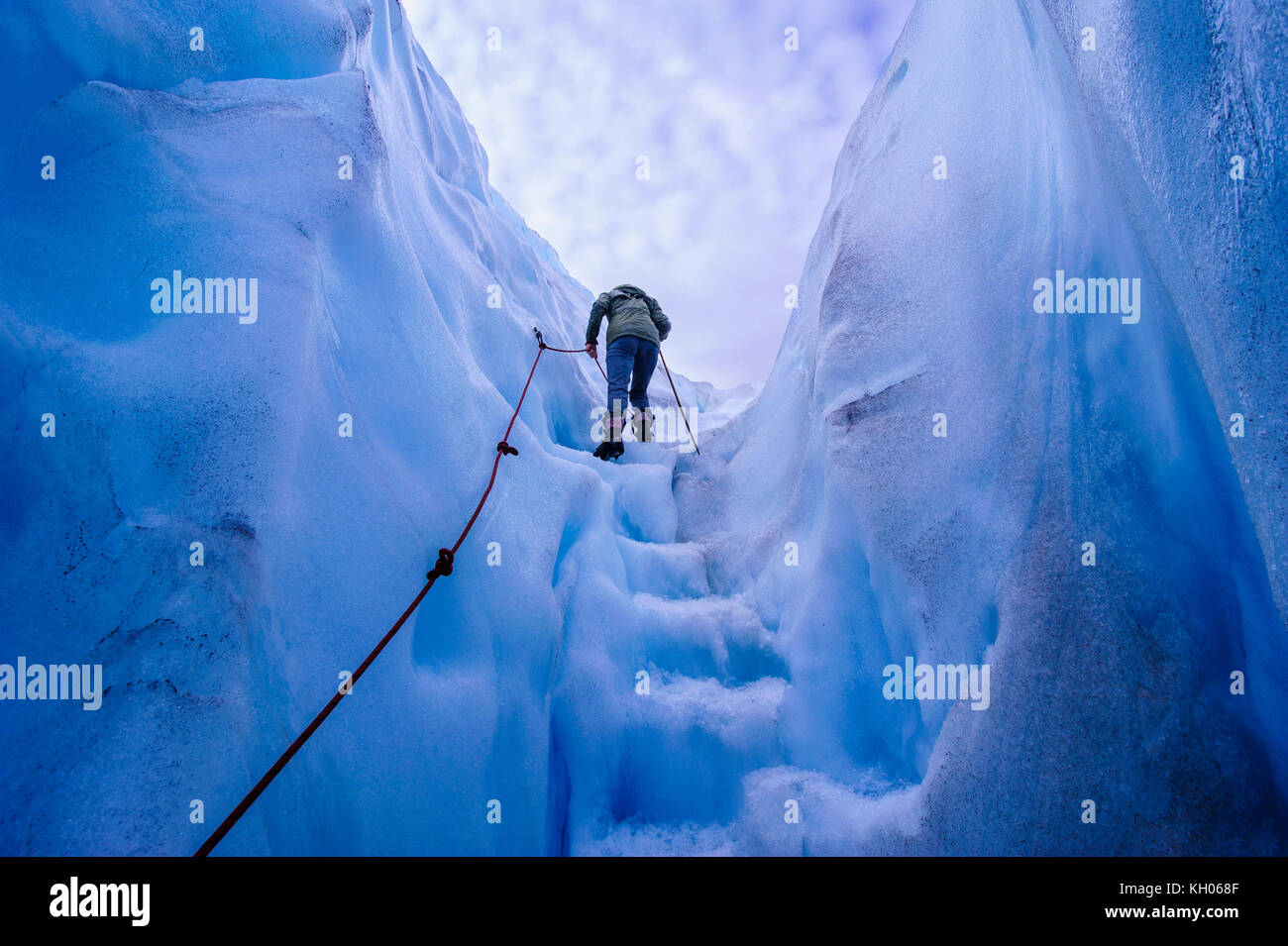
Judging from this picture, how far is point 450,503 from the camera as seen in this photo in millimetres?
2090

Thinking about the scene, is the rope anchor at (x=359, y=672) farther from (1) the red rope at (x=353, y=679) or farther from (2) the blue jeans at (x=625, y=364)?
(2) the blue jeans at (x=625, y=364)

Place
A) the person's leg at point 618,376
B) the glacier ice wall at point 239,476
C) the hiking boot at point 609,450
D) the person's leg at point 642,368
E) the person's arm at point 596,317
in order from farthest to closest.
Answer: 1. the person's arm at point 596,317
2. the person's leg at point 642,368
3. the person's leg at point 618,376
4. the hiking boot at point 609,450
5. the glacier ice wall at point 239,476

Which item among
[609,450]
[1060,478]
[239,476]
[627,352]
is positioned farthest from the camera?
[627,352]

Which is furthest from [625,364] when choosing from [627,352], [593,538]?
[593,538]

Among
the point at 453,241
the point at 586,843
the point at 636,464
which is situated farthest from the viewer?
the point at 636,464

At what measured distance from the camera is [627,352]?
4.65 metres

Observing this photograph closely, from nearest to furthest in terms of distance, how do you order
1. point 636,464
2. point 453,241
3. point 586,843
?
point 586,843 < point 453,241 < point 636,464

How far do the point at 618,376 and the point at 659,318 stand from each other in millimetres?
896

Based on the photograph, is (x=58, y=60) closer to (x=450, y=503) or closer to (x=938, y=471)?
(x=450, y=503)

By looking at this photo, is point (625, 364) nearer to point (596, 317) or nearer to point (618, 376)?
point (618, 376)

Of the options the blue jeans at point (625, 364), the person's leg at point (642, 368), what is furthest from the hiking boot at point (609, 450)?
the person's leg at point (642, 368)

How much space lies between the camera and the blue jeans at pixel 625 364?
4648 millimetres

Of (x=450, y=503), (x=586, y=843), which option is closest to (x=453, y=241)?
(x=450, y=503)
